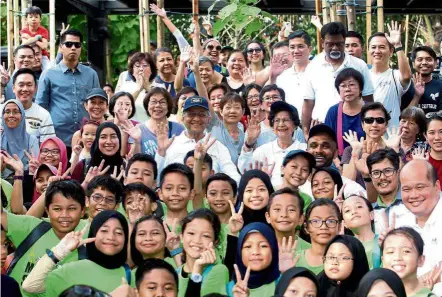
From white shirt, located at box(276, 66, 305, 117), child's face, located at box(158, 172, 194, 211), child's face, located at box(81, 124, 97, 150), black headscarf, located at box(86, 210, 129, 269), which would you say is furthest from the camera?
white shirt, located at box(276, 66, 305, 117)

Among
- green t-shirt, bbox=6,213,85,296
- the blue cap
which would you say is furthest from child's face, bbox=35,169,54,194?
the blue cap

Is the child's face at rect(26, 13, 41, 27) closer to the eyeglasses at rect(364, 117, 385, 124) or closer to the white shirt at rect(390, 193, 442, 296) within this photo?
the eyeglasses at rect(364, 117, 385, 124)

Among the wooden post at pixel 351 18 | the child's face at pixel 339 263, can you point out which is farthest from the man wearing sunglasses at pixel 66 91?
the child's face at pixel 339 263

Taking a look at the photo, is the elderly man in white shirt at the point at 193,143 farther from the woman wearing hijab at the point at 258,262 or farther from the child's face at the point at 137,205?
the woman wearing hijab at the point at 258,262

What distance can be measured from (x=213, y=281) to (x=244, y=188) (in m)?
1.62

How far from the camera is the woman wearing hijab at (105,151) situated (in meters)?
11.1

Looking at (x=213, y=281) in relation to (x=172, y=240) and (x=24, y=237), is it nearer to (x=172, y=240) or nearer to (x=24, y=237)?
(x=172, y=240)

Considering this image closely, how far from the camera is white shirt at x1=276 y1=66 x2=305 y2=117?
503 inches

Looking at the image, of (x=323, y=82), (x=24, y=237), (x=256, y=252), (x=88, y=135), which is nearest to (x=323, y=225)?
(x=256, y=252)

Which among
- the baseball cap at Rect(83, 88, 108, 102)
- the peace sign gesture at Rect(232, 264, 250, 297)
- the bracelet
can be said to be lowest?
the peace sign gesture at Rect(232, 264, 250, 297)

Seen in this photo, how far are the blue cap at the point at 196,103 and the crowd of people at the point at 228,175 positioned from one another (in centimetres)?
2

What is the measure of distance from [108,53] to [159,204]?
334 inches

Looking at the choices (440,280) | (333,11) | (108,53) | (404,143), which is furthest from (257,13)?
(108,53)

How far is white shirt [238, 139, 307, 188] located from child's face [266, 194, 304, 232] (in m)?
1.52
